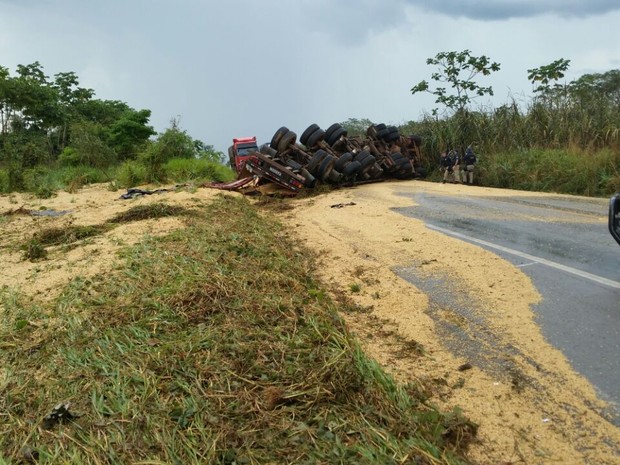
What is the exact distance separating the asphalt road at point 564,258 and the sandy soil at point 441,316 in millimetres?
143

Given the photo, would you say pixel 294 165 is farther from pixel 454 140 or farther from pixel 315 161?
pixel 454 140

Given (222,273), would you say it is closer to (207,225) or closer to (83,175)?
(207,225)

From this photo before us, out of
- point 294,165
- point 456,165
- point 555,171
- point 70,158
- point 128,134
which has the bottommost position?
point 555,171

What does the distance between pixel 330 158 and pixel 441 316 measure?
1157cm

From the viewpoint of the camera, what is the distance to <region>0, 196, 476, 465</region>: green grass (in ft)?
8.65

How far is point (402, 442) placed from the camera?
2.66 metres

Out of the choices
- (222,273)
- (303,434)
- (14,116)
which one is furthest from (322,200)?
(14,116)

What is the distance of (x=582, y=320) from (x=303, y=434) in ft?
9.41

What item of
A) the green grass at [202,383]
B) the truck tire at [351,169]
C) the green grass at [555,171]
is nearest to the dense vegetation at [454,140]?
the green grass at [555,171]

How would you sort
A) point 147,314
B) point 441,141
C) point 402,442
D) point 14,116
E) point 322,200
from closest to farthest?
1. point 402,442
2. point 147,314
3. point 322,200
4. point 441,141
5. point 14,116

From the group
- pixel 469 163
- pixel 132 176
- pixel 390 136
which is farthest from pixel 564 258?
pixel 132 176

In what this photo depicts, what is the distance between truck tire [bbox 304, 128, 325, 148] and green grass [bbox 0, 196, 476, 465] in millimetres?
13073

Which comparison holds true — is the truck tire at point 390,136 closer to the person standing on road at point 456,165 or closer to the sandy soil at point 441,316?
the person standing on road at point 456,165

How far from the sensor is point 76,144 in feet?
101
